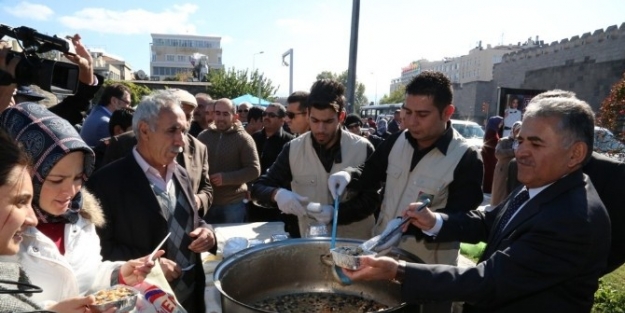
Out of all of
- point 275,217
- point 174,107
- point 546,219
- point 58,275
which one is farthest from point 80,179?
point 275,217

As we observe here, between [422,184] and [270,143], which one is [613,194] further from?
[270,143]

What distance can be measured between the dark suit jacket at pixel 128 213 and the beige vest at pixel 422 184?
47.1 inches

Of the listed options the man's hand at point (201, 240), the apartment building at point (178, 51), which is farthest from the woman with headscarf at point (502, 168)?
the apartment building at point (178, 51)

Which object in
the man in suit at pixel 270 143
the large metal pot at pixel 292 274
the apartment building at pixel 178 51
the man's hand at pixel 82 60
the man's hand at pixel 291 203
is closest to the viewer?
the large metal pot at pixel 292 274

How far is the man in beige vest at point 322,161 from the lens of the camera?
2.47 metres

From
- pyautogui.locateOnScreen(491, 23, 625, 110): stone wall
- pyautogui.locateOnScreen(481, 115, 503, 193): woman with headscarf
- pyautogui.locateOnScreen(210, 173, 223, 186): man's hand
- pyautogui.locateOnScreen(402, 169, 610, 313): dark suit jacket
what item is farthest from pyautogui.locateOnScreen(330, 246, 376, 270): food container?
pyautogui.locateOnScreen(491, 23, 625, 110): stone wall

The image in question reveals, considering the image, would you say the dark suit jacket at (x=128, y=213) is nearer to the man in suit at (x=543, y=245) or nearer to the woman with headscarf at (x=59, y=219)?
the woman with headscarf at (x=59, y=219)

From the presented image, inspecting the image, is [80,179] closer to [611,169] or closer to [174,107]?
[174,107]

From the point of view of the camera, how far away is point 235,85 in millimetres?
29422

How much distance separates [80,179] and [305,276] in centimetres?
103

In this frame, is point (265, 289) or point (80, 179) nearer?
point (80, 179)

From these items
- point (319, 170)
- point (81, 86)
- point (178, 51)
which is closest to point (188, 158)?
point (81, 86)

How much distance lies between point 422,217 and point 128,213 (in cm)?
133

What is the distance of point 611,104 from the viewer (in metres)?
6.94
